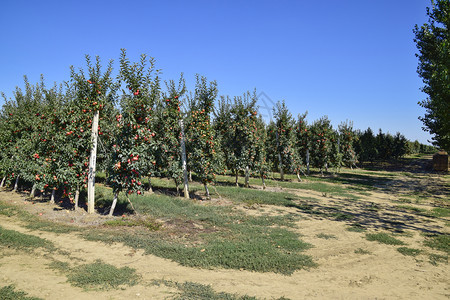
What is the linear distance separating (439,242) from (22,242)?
13.4 meters

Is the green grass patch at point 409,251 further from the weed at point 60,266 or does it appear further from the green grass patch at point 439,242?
the weed at point 60,266

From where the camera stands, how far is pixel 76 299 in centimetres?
490

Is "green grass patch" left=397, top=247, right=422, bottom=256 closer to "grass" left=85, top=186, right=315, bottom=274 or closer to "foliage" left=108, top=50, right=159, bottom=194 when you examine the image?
"grass" left=85, top=186, right=315, bottom=274

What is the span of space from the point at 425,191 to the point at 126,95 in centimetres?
2341

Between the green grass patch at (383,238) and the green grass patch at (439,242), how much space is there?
885mm

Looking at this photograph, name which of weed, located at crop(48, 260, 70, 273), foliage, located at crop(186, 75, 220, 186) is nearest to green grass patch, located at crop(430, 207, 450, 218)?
foliage, located at crop(186, 75, 220, 186)

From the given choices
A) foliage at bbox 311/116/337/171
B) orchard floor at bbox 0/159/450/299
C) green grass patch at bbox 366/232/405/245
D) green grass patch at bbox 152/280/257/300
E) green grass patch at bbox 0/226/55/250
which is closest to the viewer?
green grass patch at bbox 152/280/257/300

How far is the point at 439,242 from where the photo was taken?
29.4ft

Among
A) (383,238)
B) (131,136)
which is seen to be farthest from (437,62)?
(131,136)

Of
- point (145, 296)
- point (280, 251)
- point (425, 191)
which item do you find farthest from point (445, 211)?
point (145, 296)

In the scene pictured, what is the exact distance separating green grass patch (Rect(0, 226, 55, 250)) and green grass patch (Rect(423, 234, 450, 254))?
11.9 m

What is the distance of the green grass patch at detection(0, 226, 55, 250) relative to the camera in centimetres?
728

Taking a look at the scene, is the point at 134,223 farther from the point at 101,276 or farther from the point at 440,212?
the point at 440,212

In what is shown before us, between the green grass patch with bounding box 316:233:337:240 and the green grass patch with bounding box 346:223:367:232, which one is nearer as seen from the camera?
the green grass patch with bounding box 316:233:337:240
